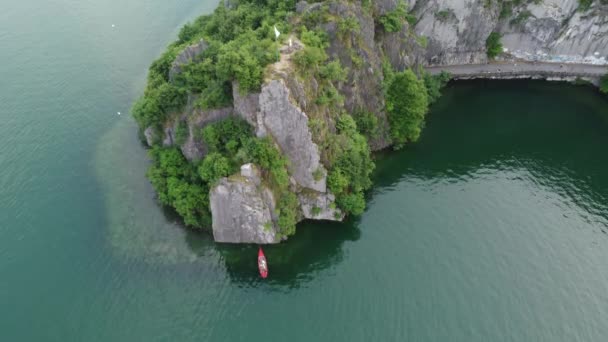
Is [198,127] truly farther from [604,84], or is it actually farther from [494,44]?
[604,84]

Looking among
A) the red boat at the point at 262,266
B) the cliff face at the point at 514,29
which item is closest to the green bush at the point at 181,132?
the red boat at the point at 262,266

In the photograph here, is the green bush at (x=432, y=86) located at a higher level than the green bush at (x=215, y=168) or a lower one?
higher

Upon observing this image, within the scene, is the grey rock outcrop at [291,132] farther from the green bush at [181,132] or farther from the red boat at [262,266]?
the green bush at [181,132]

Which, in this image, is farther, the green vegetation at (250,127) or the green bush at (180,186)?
the green bush at (180,186)

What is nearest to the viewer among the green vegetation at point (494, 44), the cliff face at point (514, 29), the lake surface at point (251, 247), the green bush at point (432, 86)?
the lake surface at point (251, 247)

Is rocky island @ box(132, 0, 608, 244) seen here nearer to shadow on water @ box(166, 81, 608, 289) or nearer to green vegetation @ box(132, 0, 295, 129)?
green vegetation @ box(132, 0, 295, 129)
